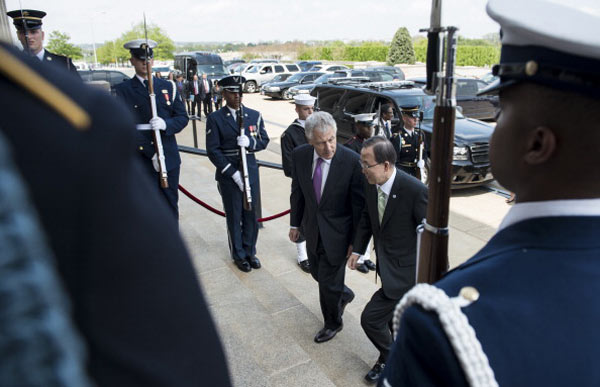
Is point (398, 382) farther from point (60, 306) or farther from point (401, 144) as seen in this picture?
point (401, 144)

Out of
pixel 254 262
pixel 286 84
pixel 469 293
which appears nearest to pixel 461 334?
pixel 469 293

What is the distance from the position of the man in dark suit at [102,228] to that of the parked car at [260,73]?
28557 mm

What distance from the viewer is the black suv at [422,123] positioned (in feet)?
26.9

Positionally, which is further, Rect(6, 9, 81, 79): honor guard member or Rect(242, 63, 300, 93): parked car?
Rect(242, 63, 300, 93): parked car

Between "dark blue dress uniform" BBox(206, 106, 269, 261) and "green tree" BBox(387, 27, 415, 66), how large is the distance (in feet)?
122

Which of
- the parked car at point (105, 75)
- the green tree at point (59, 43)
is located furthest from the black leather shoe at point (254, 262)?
the green tree at point (59, 43)

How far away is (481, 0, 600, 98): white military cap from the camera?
875 millimetres

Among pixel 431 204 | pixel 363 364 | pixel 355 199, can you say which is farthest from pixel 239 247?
pixel 431 204

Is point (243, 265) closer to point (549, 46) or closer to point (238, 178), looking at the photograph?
point (238, 178)

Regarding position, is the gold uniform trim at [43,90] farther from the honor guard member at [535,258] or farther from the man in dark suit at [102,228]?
the honor guard member at [535,258]

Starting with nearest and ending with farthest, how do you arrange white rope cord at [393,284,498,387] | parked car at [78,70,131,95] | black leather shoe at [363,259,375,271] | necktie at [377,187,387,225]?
white rope cord at [393,284,498,387], necktie at [377,187,387,225], black leather shoe at [363,259,375,271], parked car at [78,70,131,95]

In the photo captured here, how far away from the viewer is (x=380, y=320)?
3336mm

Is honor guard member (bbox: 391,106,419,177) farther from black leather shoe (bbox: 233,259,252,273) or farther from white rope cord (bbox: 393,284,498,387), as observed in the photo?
white rope cord (bbox: 393,284,498,387)

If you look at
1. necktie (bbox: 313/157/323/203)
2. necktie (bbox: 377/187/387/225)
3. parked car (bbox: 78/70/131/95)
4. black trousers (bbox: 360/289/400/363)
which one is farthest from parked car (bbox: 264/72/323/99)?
black trousers (bbox: 360/289/400/363)
